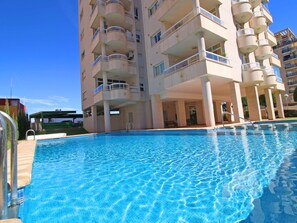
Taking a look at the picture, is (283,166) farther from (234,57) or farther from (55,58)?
(55,58)

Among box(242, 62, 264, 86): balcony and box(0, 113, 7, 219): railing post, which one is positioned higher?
box(242, 62, 264, 86): balcony

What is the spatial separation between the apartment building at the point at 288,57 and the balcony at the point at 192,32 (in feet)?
163

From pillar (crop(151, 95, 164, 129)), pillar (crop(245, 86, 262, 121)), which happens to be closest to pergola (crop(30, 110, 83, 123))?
pillar (crop(151, 95, 164, 129))

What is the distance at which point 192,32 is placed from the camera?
13719 mm

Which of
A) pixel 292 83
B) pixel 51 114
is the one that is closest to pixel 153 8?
pixel 51 114

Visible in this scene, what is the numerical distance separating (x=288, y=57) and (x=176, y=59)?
53.7 meters

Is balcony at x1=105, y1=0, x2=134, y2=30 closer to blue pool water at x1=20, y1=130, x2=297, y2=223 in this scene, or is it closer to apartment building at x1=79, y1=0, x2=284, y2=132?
apartment building at x1=79, y1=0, x2=284, y2=132

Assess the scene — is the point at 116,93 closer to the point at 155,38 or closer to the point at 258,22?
the point at 155,38

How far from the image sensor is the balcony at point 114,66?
68.1ft

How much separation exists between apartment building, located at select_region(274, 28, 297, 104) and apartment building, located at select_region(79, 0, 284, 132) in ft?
115

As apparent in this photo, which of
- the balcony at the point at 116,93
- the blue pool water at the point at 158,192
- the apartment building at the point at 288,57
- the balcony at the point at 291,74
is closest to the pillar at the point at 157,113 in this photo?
the balcony at the point at 116,93

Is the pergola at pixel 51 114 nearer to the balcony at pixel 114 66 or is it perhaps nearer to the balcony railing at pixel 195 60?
the balcony at pixel 114 66

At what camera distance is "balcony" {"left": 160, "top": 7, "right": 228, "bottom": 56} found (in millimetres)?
13430

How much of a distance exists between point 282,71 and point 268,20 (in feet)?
120
